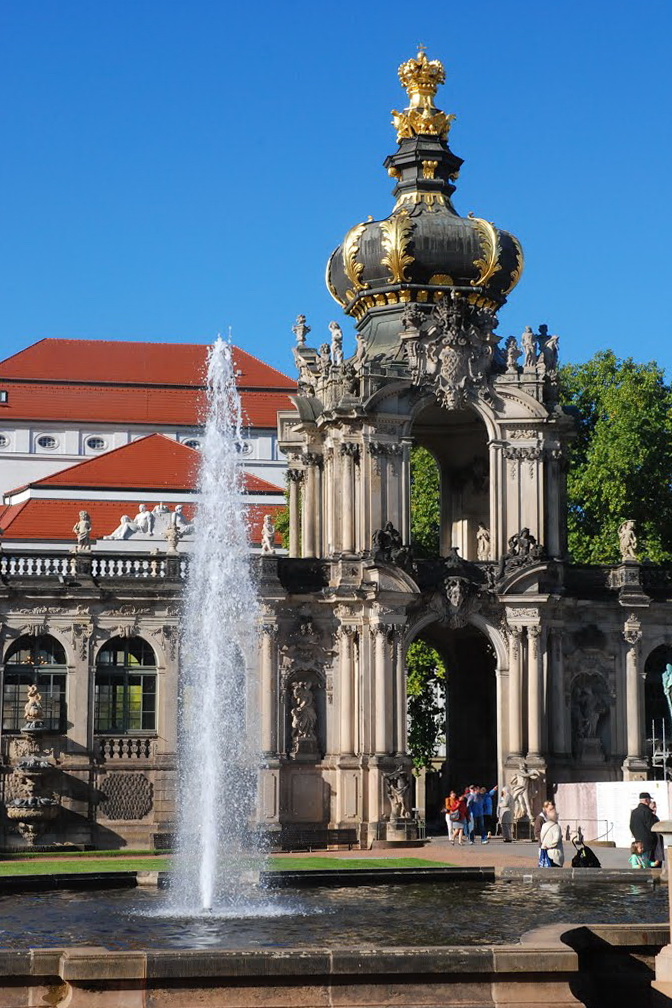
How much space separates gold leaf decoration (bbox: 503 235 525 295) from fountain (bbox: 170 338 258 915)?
11.7m

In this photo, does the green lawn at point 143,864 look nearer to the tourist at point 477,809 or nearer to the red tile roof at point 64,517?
the tourist at point 477,809

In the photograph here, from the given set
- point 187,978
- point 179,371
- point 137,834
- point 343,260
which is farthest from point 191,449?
point 187,978

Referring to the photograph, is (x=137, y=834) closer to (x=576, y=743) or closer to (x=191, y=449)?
(x=576, y=743)

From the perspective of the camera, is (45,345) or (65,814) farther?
(45,345)

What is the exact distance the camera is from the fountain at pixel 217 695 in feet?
101

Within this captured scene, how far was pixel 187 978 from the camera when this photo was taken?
59.9 ft

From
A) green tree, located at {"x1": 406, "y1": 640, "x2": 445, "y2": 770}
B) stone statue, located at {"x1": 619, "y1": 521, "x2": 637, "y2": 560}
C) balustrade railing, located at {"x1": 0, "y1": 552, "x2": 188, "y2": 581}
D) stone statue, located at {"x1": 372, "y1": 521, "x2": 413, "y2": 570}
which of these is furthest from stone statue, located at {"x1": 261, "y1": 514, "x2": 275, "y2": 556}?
green tree, located at {"x1": 406, "y1": 640, "x2": 445, "y2": 770}

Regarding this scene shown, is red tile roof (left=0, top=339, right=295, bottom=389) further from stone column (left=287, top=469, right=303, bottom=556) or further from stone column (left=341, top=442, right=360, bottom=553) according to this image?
stone column (left=341, top=442, right=360, bottom=553)

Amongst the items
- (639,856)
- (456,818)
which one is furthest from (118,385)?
(639,856)

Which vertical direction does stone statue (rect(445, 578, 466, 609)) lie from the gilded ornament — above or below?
below

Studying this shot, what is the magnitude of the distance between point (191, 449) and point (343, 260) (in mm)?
45627

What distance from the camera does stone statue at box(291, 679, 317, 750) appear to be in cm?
5056

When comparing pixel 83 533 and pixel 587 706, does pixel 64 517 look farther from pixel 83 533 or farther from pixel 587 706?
pixel 587 706

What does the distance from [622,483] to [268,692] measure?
788 inches
